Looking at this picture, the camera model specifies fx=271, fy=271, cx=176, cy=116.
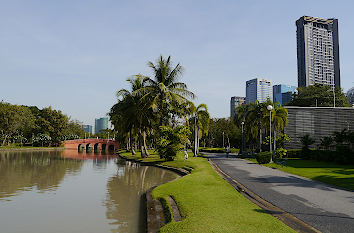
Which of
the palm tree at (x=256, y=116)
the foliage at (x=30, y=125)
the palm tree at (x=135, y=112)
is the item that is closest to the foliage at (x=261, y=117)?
the palm tree at (x=256, y=116)

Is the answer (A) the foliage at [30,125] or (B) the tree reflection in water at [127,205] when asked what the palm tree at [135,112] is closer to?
(B) the tree reflection in water at [127,205]

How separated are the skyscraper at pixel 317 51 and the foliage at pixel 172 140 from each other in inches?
6102

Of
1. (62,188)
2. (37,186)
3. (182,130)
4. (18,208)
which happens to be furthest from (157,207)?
(182,130)

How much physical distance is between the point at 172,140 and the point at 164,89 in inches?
227

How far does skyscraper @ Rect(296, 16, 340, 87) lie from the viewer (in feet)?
544

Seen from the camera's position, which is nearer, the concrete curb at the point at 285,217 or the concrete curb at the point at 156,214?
the concrete curb at the point at 285,217

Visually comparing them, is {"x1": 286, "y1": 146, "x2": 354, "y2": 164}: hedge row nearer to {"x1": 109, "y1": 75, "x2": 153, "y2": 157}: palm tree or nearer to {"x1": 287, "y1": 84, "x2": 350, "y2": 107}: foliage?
{"x1": 109, "y1": 75, "x2": 153, "y2": 157}: palm tree

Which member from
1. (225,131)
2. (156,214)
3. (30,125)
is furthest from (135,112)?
(30,125)

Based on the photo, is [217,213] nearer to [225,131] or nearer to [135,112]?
[135,112]

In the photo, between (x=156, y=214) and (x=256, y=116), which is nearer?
(x=156, y=214)

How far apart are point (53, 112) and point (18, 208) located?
8153 cm

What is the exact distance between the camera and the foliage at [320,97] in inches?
2817

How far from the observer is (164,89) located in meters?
30.2

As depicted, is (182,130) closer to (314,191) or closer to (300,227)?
(314,191)
